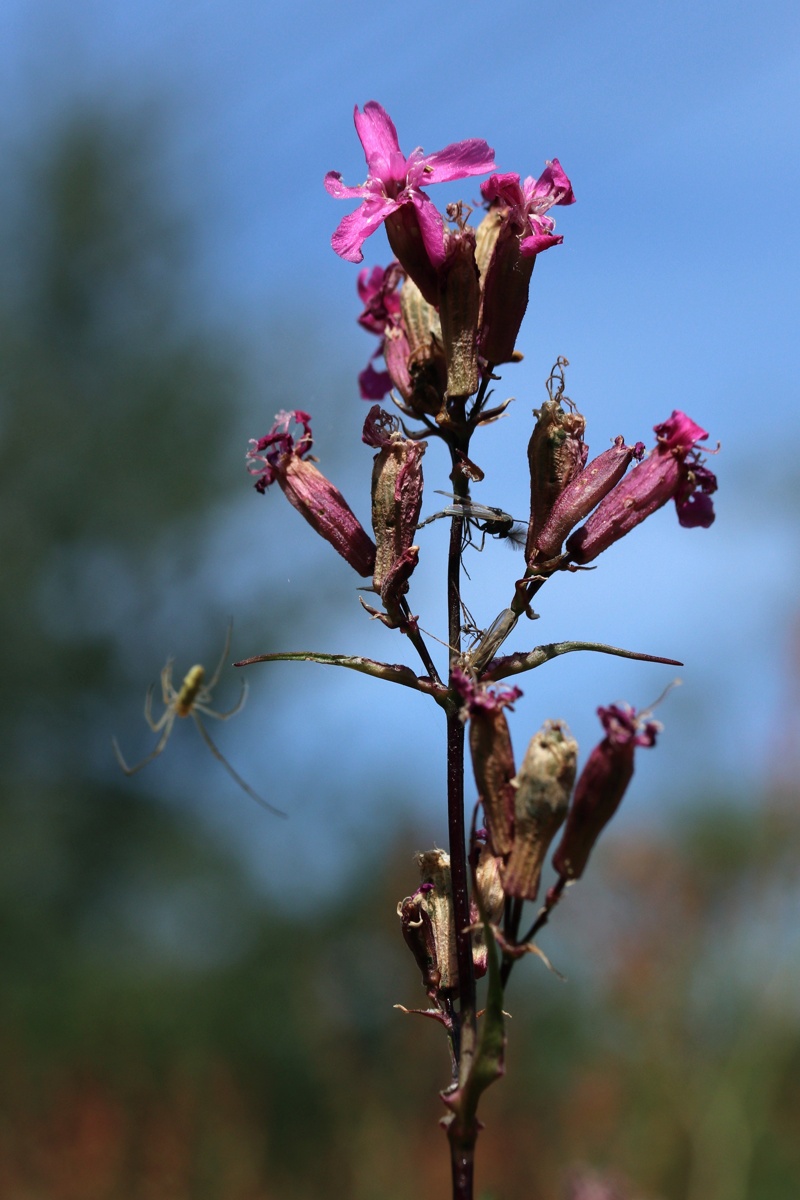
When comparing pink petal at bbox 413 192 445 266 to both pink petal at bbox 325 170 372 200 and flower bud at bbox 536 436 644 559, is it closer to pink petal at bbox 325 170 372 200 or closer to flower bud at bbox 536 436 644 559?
pink petal at bbox 325 170 372 200

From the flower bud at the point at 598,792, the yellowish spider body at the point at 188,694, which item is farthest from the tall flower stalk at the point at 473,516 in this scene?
the yellowish spider body at the point at 188,694

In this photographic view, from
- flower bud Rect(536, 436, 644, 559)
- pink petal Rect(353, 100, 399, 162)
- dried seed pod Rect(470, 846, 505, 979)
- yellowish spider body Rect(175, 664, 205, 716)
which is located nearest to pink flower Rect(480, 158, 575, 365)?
pink petal Rect(353, 100, 399, 162)

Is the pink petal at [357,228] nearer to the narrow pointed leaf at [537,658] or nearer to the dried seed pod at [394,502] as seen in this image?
the dried seed pod at [394,502]

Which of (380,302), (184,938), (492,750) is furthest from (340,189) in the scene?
(184,938)

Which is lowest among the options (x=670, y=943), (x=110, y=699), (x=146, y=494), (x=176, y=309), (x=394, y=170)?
(x=670, y=943)

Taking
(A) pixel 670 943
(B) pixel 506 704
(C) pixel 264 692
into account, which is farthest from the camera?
(C) pixel 264 692

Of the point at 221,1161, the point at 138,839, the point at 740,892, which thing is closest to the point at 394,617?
the point at 740,892

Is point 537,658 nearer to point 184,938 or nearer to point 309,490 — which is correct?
point 309,490

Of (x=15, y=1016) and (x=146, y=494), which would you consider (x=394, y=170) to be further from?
(x=146, y=494)
